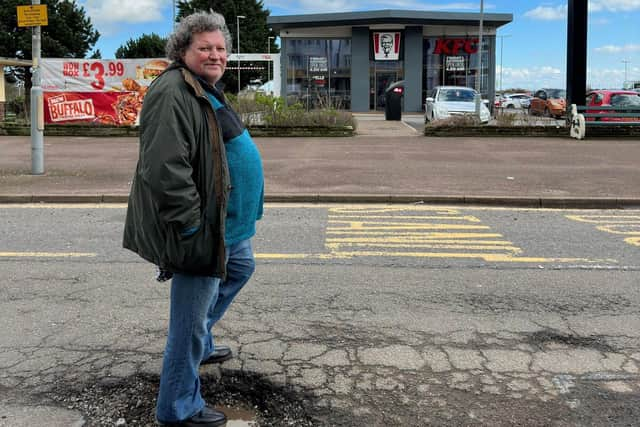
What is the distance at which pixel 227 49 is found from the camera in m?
3.10

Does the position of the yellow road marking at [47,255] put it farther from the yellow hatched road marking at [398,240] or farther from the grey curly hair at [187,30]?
the grey curly hair at [187,30]

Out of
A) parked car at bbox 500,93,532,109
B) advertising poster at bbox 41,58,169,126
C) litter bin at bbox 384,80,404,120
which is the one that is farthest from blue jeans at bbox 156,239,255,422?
parked car at bbox 500,93,532,109

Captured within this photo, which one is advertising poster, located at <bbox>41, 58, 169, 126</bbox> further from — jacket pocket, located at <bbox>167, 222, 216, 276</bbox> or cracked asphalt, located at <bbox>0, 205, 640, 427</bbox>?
jacket pocket, located at <bbox>167, 222, 216, 276</bbox>

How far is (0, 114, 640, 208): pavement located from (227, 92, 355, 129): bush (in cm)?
116

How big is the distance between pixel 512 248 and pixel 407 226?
1.60m

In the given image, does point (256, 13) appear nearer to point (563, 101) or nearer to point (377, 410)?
point (563, 101)

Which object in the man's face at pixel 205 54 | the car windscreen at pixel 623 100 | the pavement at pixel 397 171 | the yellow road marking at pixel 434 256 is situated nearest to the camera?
the man's face at pixel 205 54

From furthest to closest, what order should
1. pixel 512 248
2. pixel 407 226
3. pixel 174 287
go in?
1. pixel 407 226
2. pixel 512 248
3. pixel 174 287

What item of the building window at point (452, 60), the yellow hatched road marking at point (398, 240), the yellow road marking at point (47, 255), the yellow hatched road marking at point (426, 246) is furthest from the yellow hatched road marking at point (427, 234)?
the building window at point (452, 60)

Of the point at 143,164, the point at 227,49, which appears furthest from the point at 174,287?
the point at 227,49

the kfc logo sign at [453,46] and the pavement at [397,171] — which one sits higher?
the kfc logo sign at [453,46]

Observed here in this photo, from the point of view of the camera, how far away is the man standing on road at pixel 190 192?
2.70m

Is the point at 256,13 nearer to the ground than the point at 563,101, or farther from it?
farther from it

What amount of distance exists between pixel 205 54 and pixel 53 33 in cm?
5115
